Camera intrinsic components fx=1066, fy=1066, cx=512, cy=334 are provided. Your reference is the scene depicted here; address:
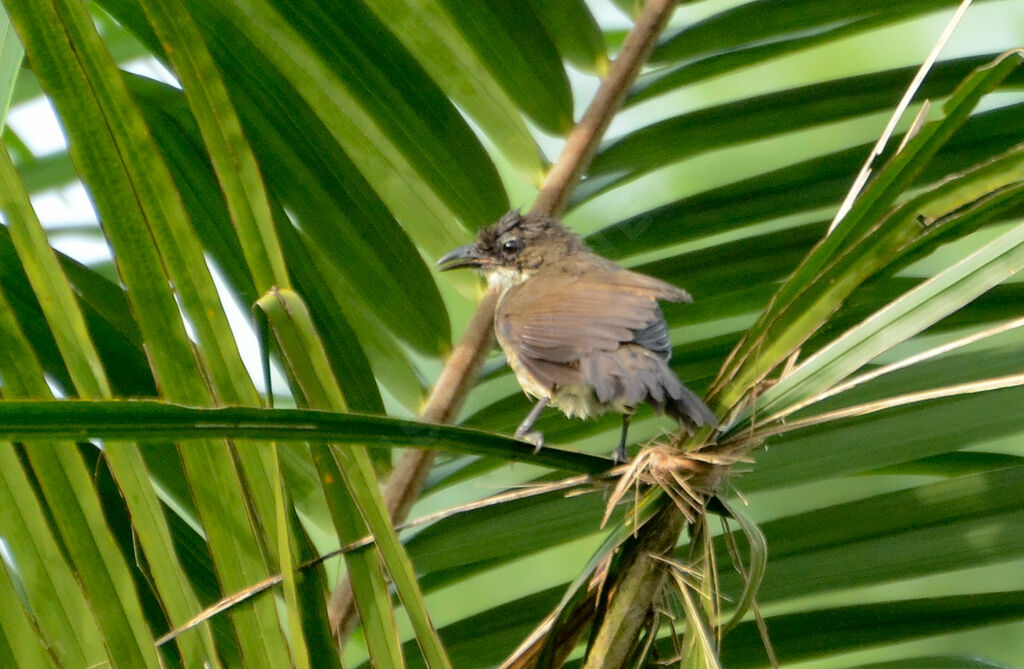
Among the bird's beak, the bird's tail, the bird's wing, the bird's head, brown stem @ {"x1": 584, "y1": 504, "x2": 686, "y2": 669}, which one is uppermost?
the bird's head

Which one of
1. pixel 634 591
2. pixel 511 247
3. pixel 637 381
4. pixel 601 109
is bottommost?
pixel 634 591

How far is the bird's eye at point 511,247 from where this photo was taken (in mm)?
3188

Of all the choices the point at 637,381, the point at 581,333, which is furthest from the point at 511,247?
the point at 637,381

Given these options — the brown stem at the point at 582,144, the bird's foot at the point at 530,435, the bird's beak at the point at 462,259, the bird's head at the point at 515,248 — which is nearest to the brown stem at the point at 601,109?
the brown stem at the point at 582,144

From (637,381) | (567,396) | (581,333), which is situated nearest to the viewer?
(637,381)

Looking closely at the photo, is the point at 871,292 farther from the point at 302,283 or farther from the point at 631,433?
the point at 302,283

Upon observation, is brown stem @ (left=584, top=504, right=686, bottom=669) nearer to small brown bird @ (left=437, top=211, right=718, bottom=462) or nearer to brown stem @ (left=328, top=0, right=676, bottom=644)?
small brown bird @ (left=437, top=211, right=718, bottom=462)

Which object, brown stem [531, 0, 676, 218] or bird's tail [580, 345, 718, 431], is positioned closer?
bird's tail [580, 345, 718, 431]

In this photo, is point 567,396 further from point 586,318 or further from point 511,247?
point 511,247

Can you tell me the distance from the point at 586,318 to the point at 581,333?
0.19ft

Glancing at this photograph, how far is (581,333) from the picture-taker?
9.24 ft

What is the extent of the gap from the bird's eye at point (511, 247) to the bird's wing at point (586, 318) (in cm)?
14

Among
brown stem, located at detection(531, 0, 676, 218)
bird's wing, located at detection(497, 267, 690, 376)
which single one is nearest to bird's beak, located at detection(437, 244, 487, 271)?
bird's wing, located at detection(497, 267, 690, 376)

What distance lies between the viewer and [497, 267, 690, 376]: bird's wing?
253cm
